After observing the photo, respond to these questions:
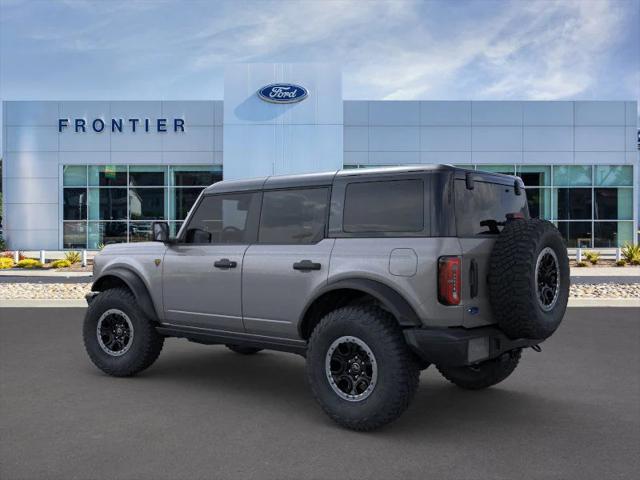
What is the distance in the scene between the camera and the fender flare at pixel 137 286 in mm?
6391

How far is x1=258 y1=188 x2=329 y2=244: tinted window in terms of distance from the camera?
529 centimetres

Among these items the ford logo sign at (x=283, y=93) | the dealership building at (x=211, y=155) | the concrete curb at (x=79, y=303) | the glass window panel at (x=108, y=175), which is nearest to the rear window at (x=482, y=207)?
the concrete curb at (x=79, y=303)

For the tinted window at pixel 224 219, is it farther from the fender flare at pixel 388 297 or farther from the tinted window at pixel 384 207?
the fender flare at pixel 388 297

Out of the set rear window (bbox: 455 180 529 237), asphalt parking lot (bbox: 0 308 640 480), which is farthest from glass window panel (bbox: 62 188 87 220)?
rear window (bbox: 455 180 529 237)

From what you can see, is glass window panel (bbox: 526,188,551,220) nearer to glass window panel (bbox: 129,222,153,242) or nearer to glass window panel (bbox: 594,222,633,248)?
glass window panel (bbox: 594,222,633,248)

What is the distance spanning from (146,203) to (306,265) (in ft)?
88.5

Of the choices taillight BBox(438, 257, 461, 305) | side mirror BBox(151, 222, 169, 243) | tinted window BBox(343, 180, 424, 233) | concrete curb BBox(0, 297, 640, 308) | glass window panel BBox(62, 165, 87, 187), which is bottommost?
concrete curb BBox(0, 297, 640, 308)

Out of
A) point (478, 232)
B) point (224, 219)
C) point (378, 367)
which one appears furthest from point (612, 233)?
point (378, 367)

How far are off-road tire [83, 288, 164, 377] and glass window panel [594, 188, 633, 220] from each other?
2858 centimetres

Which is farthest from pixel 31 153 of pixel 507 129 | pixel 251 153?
pixel 507 129

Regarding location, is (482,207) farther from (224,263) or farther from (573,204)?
(573,204)

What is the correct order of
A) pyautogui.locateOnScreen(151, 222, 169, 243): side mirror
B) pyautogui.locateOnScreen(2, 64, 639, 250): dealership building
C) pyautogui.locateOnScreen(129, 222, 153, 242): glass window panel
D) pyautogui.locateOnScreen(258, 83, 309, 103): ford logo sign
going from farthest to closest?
1. pyautogui.locateOnScreen(129, 222, 153, 242): glass window panel
2. pyautogui.locateOnScreen(2, 64, 639, 250): dealership building
3. pyautogui.locateOnScreen(258, 83, 309, 103): ford logo sign
4. pyautogui.locateOnScreen(151, 222, 169, 243): side mirror

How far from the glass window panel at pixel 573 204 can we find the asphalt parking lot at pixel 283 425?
80.4ft

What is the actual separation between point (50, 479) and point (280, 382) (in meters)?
2.88
